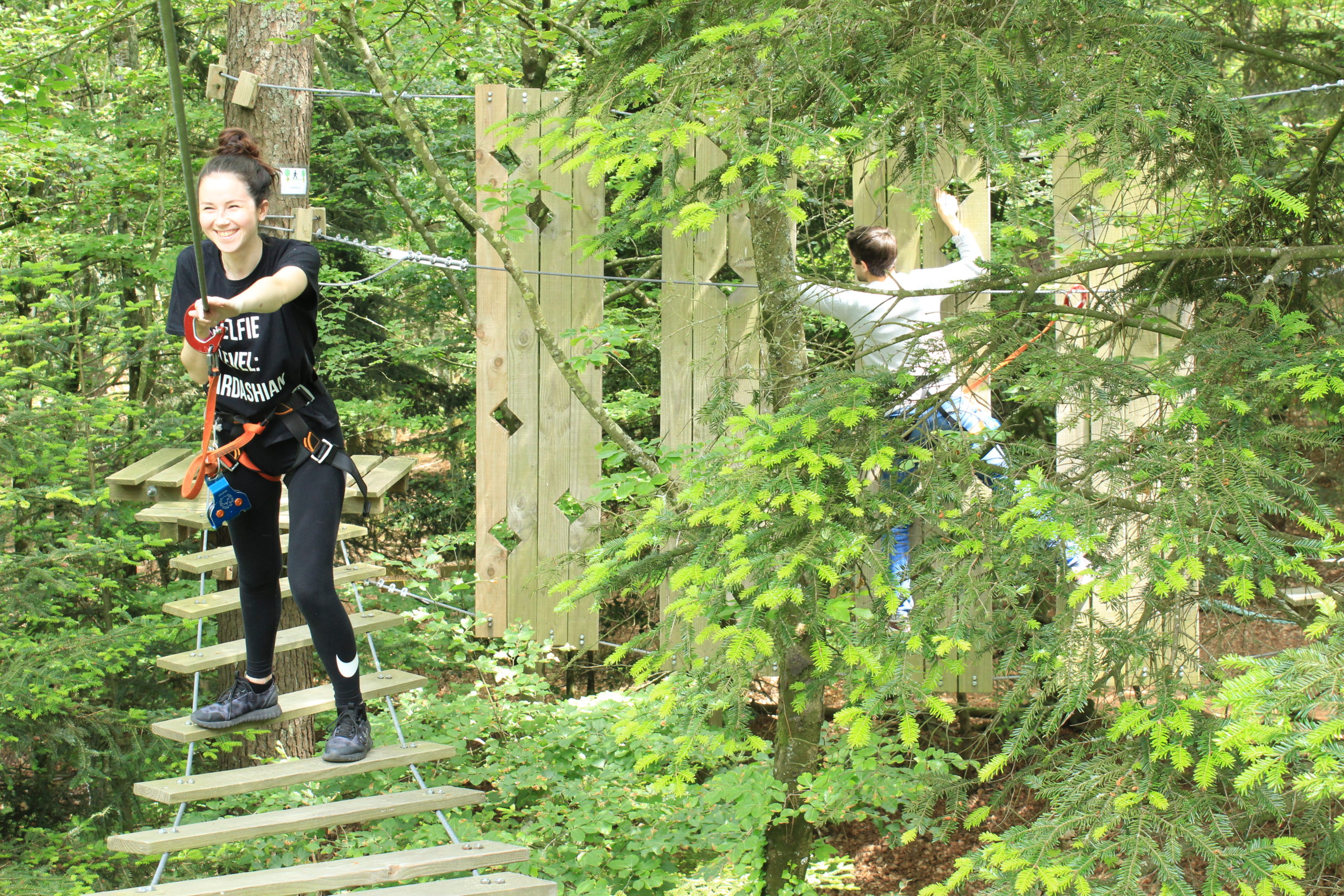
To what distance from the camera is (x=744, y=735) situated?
7.72ft

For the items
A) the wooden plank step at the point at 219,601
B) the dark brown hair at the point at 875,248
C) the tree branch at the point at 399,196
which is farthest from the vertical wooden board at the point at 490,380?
the tree branch at the point at 399,196

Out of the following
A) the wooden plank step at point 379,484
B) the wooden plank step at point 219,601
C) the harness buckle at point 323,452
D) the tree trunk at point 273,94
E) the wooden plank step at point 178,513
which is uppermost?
the tree trunk at point 273,94

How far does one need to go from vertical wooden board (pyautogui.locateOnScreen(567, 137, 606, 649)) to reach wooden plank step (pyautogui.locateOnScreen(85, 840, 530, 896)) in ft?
4.52

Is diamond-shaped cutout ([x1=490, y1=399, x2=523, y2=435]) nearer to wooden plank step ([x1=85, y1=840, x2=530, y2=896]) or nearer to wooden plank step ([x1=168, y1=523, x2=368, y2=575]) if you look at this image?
wooden plank step ([x1=168, y1=523, x2=368, y2=575])

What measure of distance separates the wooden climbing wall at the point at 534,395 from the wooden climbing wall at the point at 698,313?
0.27m

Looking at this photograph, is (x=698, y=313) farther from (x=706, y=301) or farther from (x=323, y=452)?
(x=323, y=452)

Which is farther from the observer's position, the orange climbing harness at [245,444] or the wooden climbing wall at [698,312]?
the wooden climbing wall at [698,312]

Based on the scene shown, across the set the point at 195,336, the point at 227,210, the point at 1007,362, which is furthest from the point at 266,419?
the point at 1007,362

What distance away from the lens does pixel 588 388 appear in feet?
12.6

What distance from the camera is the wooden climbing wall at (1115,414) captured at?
78.8 inches

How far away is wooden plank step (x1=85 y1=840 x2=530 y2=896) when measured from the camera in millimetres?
2404

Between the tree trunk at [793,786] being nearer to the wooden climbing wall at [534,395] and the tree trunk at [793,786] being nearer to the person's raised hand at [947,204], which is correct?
the wooden climbing wall at [534,395]

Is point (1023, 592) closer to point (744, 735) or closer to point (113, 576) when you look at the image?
point (744, 735)

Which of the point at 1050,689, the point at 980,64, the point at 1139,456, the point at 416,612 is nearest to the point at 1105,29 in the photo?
the point at 980,64
